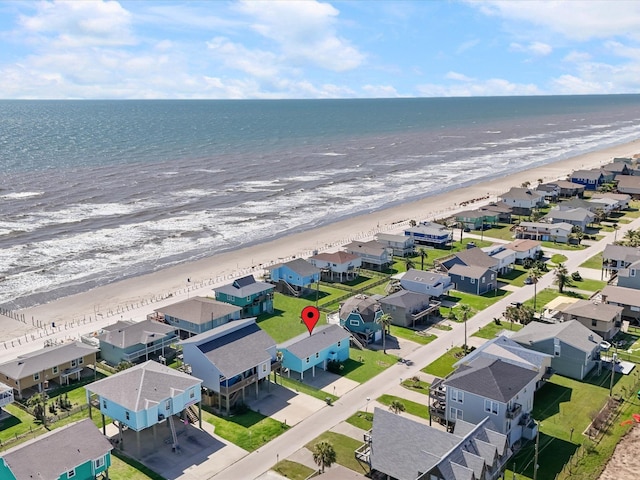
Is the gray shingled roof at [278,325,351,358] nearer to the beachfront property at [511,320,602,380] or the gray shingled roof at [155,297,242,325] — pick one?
the gray shingled roof at [155,297,242,325]

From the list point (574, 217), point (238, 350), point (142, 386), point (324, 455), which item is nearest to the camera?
point (324, 455)

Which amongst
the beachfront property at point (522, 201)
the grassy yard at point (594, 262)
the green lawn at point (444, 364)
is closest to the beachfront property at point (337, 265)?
the green lawn at point (444, 364)

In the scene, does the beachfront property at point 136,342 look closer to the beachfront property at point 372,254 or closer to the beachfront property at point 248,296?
the beachfront property at point 248,296

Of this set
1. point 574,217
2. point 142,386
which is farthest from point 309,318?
point 574,217

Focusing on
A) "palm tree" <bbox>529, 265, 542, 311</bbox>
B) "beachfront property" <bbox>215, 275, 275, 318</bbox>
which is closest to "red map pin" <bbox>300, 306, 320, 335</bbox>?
"beachfront property" <bbox>215, 275, 275, 318</bbox>

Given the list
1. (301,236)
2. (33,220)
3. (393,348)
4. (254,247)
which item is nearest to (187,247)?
(254,247)

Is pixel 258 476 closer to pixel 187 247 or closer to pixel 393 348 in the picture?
pixel 393 348

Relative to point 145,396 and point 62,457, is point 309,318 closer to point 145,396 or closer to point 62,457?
point 145,396
